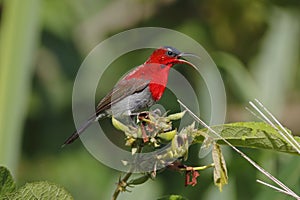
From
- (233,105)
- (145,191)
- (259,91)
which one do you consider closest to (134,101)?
(145,191)

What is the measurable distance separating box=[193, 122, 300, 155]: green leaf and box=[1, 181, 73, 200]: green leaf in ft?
0.49

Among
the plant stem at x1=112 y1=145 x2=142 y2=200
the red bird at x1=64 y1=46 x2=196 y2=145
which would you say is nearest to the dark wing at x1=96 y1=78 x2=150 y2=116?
the red bird at x1=64 y1=46 x2=196 y2=145

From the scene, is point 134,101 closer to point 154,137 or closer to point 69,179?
point 154,137

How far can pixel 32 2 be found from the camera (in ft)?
5.78

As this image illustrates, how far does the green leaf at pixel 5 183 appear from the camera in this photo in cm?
81

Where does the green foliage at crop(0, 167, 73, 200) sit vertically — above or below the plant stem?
below

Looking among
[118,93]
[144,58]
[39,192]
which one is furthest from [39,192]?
[144,58]

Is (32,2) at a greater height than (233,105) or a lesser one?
greater

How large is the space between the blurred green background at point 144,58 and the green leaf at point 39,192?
3.89ft

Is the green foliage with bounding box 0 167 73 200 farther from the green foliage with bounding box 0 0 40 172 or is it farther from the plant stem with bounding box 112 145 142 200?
the green foliage with bounding box 0 0 40 172

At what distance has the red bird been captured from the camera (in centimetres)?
81

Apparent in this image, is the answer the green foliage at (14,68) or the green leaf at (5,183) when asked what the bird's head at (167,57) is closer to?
the green leaf at (5,183)

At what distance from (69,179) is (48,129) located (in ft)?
0.89

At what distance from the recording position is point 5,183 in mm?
814
